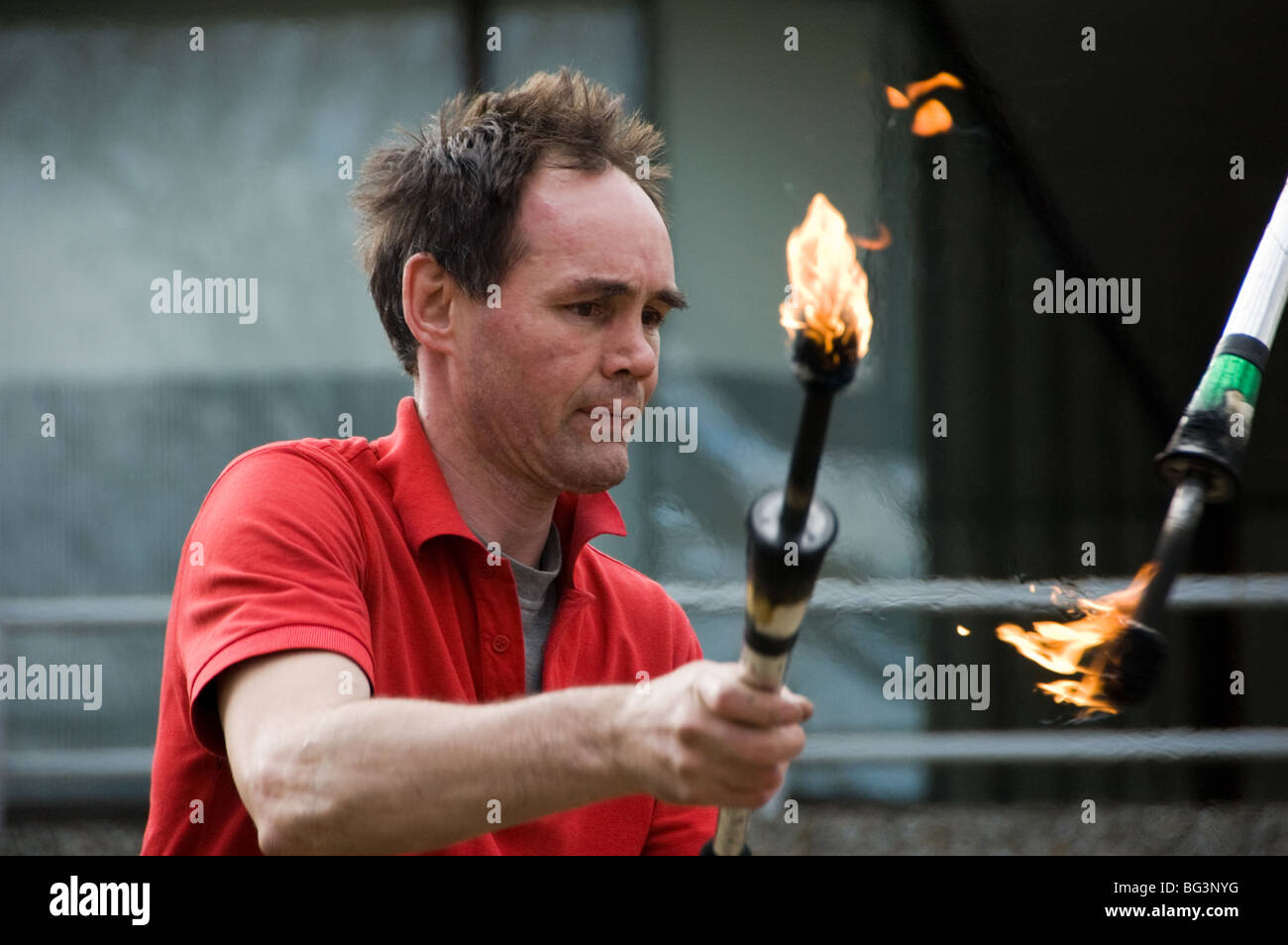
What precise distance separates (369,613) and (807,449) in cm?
82

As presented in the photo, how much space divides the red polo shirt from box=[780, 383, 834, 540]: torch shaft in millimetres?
607

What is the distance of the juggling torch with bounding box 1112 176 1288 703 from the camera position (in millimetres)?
1300

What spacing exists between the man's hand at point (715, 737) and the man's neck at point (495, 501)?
0.74 metres

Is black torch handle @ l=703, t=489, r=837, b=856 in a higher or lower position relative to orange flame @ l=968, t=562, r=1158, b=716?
higher

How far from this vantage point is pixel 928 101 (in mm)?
3654

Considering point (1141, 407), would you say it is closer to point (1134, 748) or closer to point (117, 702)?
point (1134, 748)

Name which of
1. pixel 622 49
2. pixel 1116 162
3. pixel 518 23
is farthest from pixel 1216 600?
pixel 518 23

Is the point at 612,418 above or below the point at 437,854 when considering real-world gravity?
above

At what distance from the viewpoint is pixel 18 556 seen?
141 inches
